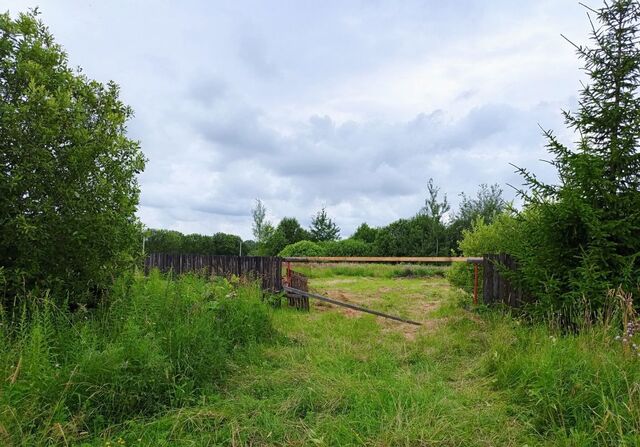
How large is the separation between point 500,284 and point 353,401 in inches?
179

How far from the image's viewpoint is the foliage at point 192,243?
3062 cm

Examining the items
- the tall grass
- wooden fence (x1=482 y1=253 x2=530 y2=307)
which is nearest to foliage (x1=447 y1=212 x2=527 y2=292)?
Result: wooden fence (x1=482 y1=253 x2=530 y2=307)

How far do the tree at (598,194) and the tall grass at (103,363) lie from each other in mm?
4517

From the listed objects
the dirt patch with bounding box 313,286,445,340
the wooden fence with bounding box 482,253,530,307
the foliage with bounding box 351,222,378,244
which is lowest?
the dirt patch with bounding box 313,286,445,340

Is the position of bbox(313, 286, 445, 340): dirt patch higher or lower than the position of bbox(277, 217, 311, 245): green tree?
lower

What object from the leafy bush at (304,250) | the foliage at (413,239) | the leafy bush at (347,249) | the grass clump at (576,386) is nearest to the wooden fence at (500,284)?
the grass clump at (576,386)

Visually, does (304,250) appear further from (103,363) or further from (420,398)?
(103,363)

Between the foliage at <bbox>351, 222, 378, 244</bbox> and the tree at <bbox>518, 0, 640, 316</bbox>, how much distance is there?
1100 inches

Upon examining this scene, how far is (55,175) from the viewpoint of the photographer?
379cm

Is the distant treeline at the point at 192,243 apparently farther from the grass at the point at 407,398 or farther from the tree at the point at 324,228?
the grass at the point at 407,398

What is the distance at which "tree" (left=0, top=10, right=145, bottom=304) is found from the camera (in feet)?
11.7

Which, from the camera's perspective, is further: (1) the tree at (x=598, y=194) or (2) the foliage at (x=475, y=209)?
(2) the foliage at (x=475, y=209)

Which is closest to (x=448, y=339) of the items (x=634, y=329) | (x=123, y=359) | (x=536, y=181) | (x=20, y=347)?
(x=634, y=329)

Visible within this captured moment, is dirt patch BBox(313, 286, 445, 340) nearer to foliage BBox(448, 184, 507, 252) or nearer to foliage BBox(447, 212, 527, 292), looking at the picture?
foliage BBox(447, 212, 527, 292)
